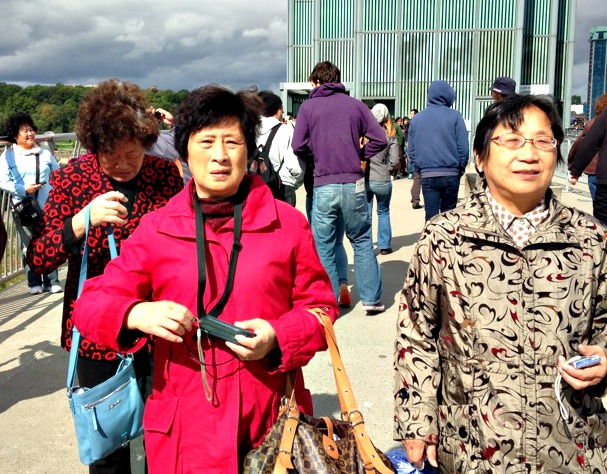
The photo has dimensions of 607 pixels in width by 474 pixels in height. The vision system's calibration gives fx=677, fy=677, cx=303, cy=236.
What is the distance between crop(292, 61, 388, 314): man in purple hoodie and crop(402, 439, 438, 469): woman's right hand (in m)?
3.98

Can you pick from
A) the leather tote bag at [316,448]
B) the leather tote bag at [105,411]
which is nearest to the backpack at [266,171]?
the leather tote bag at [105,411]

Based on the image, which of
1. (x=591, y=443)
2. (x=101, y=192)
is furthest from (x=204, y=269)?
(x=591, y=443)

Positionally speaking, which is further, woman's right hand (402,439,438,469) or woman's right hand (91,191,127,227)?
woman's right hand (91,191,127,227)

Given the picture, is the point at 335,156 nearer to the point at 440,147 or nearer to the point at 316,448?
the point at 440,147

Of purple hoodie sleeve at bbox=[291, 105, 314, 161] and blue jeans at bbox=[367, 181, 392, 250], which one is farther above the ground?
purple hoodie sleeve at bbox=[291, 105, 314, 161]

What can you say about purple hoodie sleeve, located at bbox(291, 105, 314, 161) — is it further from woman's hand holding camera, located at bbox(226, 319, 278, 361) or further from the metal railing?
woman's hand holding camera, located at bbox(226, 319, 278, 361)

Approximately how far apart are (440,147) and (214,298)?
19.5ft

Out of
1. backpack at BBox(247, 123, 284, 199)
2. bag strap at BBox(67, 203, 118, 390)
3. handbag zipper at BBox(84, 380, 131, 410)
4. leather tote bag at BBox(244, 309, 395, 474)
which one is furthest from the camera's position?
backpack at BBox(247, 123, 284, 199)

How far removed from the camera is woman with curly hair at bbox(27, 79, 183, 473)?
9.18 feet

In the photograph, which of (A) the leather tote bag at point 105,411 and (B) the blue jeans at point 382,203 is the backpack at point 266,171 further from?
(B) the blue jeans at point 382,203

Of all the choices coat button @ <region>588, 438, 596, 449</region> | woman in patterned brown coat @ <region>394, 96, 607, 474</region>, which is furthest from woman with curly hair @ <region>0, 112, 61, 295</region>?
coat button @ <region>588, 438, 596, 449</region>

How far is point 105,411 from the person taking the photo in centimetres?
254

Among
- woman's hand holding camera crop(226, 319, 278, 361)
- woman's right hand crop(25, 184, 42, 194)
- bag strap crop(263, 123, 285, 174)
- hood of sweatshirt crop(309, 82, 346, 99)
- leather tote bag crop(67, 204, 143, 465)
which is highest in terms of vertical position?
hood of sweatshirt crop(309, 82, 346, 99)

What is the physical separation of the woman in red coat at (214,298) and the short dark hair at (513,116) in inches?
26.4
